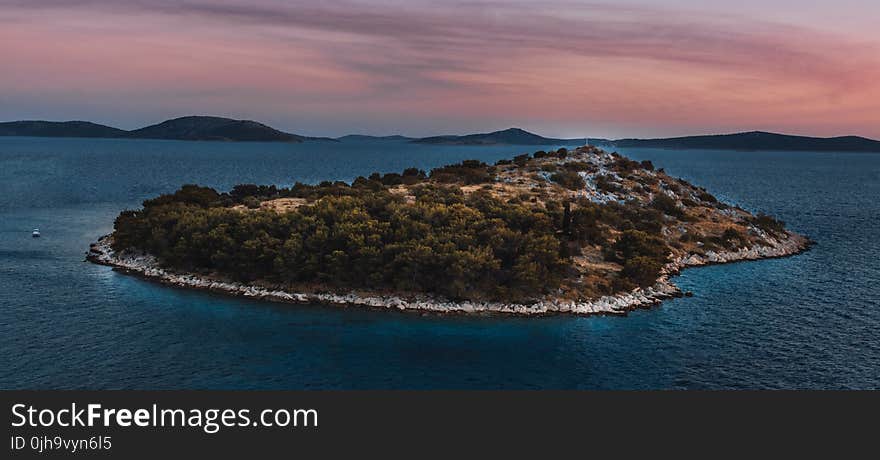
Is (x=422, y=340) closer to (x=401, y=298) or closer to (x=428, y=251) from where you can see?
(x=401, y=298)

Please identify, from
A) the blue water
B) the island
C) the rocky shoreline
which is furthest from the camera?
the island

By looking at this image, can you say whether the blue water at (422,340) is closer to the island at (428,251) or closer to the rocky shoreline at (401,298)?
the rocky shoreline at (401,298)

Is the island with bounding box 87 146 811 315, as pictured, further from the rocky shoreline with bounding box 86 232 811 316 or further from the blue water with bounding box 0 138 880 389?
the blue water with bounding box 0 138 880 389

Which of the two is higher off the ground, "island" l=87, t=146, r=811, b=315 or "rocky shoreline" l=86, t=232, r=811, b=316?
Answer: "island" l=87, t=146, r=811, b=315

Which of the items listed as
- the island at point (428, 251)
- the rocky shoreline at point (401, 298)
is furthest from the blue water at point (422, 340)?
the island at point (428, 251)

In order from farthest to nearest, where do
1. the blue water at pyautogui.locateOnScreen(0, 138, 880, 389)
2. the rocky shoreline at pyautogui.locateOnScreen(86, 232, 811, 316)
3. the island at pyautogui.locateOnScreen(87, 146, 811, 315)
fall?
the island at pyautogui.locateOnScreen(87, 146, 811, 315) → the rocky shoreline at pyautogui.locateOnScreen(86, 232, 811, 316) → the blue water at pyautogui.locateOnScreen(0, 138, 880, 389)

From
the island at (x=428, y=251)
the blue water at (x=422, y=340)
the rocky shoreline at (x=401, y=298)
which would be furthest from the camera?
the island at (x=428, y=251)

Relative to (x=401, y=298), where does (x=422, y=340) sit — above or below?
below

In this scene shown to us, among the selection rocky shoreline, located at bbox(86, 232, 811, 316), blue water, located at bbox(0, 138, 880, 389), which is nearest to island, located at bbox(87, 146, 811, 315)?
rocky shoreline, located at bbox(86, 232, 811, 316)

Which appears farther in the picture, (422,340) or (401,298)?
(401,298)

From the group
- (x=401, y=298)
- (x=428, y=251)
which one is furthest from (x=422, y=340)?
(x=428, y=251)
